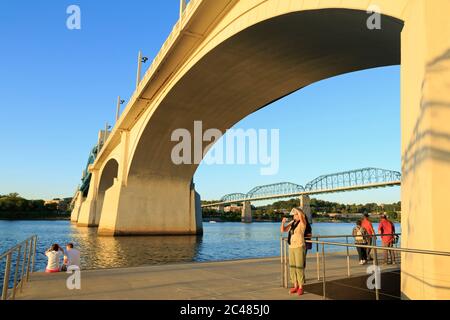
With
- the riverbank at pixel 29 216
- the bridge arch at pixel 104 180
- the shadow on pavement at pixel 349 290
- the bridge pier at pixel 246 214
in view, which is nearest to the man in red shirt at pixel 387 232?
the shadow on pavement at pixel 349 290

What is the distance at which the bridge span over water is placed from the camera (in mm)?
5383

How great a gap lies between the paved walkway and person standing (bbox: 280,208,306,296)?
26cm

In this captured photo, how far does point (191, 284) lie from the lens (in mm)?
7699

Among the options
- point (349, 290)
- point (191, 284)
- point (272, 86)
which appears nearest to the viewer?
point (349, 290)

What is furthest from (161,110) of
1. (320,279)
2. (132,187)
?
(320,279)

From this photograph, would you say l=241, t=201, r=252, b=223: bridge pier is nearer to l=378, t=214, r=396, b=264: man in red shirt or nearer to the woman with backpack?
l=378, t=214, r=396, b=264: man in red shirt

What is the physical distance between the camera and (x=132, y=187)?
122 ft

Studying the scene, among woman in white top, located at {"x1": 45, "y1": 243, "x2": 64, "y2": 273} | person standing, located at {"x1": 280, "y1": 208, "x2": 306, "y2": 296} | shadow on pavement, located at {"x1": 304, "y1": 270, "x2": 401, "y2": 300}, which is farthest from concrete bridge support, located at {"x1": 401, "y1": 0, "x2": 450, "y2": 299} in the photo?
woman in white top, located at {"x1": 45, "y1": 243, "x2": 64, "y2": 273}

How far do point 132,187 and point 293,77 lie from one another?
22.0 m

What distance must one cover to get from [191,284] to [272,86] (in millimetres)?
18308

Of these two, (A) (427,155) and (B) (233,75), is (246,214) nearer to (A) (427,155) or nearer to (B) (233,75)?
(B) (233,75)

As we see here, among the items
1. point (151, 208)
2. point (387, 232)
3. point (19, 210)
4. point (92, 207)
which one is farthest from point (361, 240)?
point (19, 210)

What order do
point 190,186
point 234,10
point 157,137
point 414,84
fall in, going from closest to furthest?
point 414,84 < point 234,10 < point 157,137 < point 190,186
